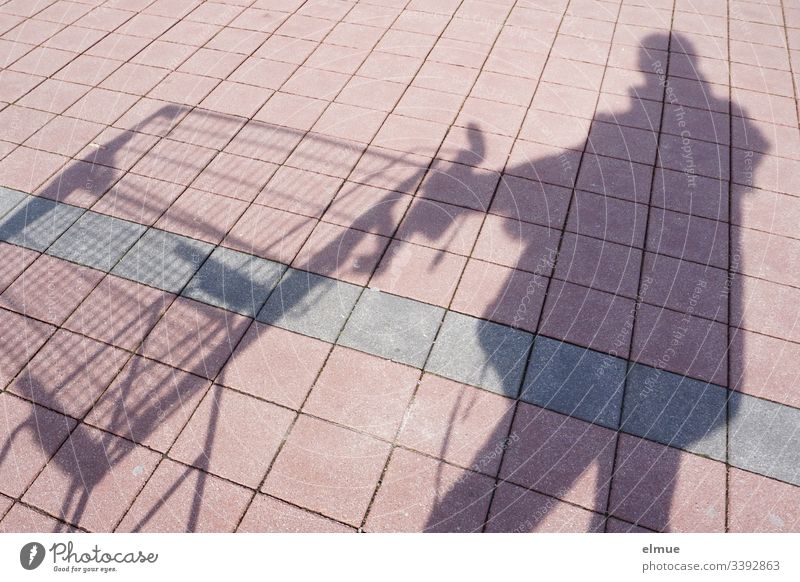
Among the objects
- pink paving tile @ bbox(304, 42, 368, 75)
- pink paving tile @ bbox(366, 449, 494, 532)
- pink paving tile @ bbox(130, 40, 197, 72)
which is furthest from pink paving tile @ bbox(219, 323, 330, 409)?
pink paving tile @ bbox(130, 40, 197, 72)

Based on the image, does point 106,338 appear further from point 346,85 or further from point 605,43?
point 605,43

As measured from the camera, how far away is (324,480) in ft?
14.5

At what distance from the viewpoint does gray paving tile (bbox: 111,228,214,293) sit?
5719 millimetres

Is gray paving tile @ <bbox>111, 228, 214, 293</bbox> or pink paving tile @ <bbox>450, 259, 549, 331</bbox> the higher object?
gray paving tile @ <bbox>111, 228, 214, 293</bbox>

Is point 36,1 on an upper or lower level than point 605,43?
upper

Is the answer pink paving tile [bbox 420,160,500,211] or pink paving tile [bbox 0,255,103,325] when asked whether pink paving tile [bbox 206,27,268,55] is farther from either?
pink paving tile [bbox 0,255,103,325]

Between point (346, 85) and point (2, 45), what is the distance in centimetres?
570

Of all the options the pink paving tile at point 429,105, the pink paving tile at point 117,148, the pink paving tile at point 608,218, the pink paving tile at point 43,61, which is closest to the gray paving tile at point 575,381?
the pink paving tile at point 608,218

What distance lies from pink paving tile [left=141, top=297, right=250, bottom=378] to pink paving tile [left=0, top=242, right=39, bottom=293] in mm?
1774

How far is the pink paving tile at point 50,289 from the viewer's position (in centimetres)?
552

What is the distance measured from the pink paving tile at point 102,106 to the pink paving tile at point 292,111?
1905 mm

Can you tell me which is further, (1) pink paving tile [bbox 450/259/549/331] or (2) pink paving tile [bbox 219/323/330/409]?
(1) pink paving tile [bbox 450/259/549/331]

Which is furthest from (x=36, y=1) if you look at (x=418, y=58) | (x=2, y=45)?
(x=418, y=58)

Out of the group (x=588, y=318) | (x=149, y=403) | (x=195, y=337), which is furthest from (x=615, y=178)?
(x=149, y=403)
